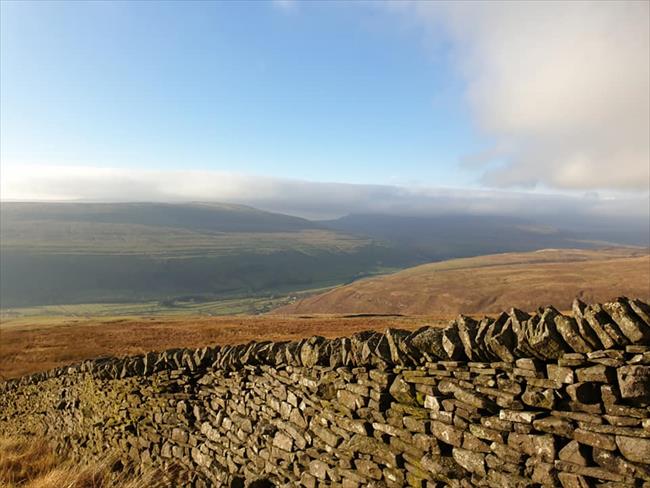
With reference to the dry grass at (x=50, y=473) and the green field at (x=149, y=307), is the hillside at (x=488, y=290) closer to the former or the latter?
the green field at (x=149, y=307)

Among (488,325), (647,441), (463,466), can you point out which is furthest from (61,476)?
(647,441)

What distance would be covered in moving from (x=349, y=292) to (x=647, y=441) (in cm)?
10598

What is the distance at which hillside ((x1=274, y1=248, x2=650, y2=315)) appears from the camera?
78125 mm

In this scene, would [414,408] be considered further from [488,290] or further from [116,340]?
[488,290]

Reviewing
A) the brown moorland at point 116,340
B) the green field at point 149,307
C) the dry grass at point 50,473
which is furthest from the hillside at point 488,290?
the dry grass at point 50,473

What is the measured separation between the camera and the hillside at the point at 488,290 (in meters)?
78.1

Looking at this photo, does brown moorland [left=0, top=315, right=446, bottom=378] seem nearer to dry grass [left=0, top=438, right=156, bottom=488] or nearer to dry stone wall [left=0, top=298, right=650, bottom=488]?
dry grass [left=0, top=438, right=156, bottom=488]

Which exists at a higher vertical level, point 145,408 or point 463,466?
point 463,466

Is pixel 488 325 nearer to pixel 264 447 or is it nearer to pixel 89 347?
pixel 264 447

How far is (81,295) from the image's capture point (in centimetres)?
19512

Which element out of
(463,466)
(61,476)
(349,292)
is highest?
(463,466)

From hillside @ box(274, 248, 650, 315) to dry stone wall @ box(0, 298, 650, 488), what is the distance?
7250 cm

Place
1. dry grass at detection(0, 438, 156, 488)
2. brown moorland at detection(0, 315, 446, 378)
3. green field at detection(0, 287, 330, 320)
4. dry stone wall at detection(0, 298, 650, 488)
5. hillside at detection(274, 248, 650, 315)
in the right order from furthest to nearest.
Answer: green field at detection(0, 287, 330, 320) < hillside at detection(274, 248, 650, 315) < brown moorland at detection(0, 315, 446, 378) < dry grass at detection(0, 438, 156, 488) < dry stone wall at detection(0, 298, 650, 488)

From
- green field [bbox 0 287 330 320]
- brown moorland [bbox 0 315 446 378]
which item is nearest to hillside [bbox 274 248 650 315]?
green field [bbox 0 287 330 320]
